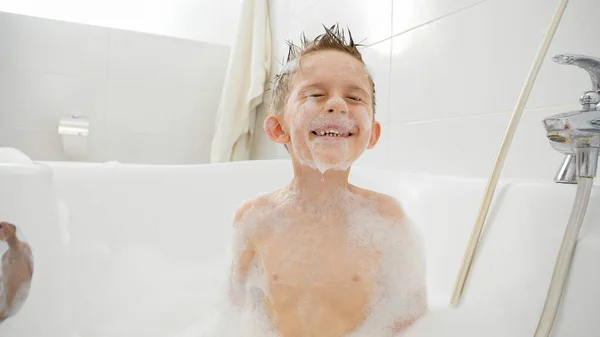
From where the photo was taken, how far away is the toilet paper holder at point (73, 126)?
1971 mm

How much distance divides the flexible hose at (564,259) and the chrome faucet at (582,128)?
3cm

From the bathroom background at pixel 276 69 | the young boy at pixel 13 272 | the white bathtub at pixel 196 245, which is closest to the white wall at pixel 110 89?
the bathroom background at pixel 276 69

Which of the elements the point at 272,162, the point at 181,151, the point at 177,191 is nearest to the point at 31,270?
the point at 177,191

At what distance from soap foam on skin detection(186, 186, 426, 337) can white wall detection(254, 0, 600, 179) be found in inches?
13.1

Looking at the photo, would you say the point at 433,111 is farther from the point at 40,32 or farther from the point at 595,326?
the point at 40,32

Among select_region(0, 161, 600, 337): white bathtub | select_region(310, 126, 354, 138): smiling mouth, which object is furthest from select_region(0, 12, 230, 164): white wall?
select_region(310, 126, 354, 138): smiling mouth

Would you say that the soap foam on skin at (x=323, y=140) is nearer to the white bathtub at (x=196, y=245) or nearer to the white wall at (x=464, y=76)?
the white bathtub at (x=196, y=245)

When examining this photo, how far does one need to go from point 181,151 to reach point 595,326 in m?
1.91

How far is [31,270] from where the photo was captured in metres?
0.84

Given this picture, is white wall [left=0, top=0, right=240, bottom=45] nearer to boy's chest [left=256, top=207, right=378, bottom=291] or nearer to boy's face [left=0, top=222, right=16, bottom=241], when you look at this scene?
boy's face [left=0, top=222, right=16, bottom=241]

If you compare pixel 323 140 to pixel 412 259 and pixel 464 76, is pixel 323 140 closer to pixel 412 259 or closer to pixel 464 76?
→ pixel 412 259

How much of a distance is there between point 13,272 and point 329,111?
58cm

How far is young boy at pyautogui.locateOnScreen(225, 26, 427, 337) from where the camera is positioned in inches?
30.3

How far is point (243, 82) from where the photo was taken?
2.12m
